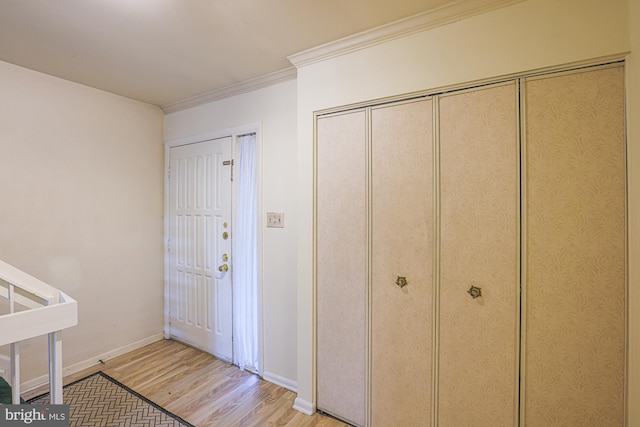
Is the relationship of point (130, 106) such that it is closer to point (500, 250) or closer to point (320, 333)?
point (320, 333)

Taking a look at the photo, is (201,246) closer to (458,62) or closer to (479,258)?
(479,258)

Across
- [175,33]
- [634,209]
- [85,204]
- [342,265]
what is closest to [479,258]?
[634,209]

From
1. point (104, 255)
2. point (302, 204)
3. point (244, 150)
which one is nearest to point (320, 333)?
point (302, 204)

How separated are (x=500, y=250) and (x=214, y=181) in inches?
95.4

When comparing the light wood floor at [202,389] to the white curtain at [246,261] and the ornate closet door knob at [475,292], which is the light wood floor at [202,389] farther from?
the ornate closet door knob at [475,292]

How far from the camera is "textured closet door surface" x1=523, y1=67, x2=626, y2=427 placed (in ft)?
4.15

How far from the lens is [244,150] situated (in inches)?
104

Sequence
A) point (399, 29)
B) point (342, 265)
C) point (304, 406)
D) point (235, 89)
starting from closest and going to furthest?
point (399, 29)
point (342, 265)
point (304, 406)
point (235, 89)

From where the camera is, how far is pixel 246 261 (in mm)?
2639

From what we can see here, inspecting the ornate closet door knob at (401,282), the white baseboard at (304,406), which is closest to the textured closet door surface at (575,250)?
the ornate closet door knob at (401,282)

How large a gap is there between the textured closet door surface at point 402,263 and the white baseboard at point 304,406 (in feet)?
1.43

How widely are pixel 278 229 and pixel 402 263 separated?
107cm

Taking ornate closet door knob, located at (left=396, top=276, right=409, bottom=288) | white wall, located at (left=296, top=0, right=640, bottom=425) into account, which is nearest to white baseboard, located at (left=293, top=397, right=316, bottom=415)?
white wall, located at (left=296, top=0, right=640, bottom=425)

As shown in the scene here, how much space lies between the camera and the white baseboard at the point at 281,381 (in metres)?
2.31
